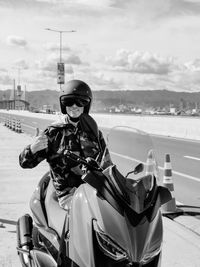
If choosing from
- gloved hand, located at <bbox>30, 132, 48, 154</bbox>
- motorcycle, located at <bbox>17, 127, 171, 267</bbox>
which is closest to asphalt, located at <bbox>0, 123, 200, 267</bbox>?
gloved hand, located at <bbox>30, 132, 48, 154</bbox>

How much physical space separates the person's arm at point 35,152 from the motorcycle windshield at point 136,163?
0.56 meters

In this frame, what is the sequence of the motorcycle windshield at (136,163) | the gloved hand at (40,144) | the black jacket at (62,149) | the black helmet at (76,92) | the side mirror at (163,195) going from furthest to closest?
the black helmet at (76,92)
the black jacket at (62,149)
the gloved hand at (40,144)
the side mirror at (163,195)
the motorcycle windshield at (136,163)

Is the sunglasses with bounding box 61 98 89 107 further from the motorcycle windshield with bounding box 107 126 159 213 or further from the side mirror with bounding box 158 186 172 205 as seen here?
the side mirror with bounding box 158 186 172 205

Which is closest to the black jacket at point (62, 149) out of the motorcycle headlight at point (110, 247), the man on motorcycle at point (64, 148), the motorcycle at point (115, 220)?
the man on motorcycle at point (64, 148)

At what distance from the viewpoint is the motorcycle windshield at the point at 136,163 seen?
2.85 metres

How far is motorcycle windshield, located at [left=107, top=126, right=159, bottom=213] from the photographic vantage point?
2.85 metres

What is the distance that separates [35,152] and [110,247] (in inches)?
54.2

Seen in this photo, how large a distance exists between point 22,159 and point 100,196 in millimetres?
1289

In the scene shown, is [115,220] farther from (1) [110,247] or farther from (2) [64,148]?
(2) [64,148]

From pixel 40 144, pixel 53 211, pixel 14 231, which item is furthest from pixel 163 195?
pixel 14 231

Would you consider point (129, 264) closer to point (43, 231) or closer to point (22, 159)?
point (43, 231)

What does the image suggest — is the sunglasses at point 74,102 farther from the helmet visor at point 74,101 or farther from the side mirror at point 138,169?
the side mirror at point 138,169

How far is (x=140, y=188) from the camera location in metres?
2.89

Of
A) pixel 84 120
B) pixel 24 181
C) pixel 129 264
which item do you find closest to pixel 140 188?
pixel 129 264
